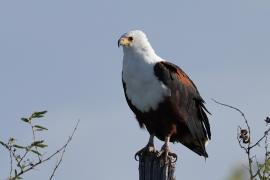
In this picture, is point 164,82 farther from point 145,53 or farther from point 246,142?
point 246,142

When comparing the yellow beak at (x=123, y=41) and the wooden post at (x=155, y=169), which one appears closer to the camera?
the wooden post at (x=155, y=169)

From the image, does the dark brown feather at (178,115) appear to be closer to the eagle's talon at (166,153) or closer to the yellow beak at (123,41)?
the yellow beak at (123,41)

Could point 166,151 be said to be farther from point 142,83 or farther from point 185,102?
point 185,102

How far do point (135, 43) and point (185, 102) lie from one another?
88 cm

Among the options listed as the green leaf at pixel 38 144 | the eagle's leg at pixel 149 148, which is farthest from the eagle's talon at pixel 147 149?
the green leaf at pixel 38 144

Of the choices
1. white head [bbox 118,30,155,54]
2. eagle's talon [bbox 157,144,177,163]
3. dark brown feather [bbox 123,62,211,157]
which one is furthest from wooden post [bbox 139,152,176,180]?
white head [bbox 118,30,155,54]

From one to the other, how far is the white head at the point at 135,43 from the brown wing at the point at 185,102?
288mm

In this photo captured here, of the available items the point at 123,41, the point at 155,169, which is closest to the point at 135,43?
the point at 123,41

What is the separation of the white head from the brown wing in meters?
0.29

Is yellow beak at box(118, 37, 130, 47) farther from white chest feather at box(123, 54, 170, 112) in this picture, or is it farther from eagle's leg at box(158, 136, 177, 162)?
eagle's leg at box(158, 136, 177, 162)

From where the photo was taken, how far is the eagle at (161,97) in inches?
295

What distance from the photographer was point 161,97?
755cm

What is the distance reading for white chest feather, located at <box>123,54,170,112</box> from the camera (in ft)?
24.4

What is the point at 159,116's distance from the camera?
7.66m
